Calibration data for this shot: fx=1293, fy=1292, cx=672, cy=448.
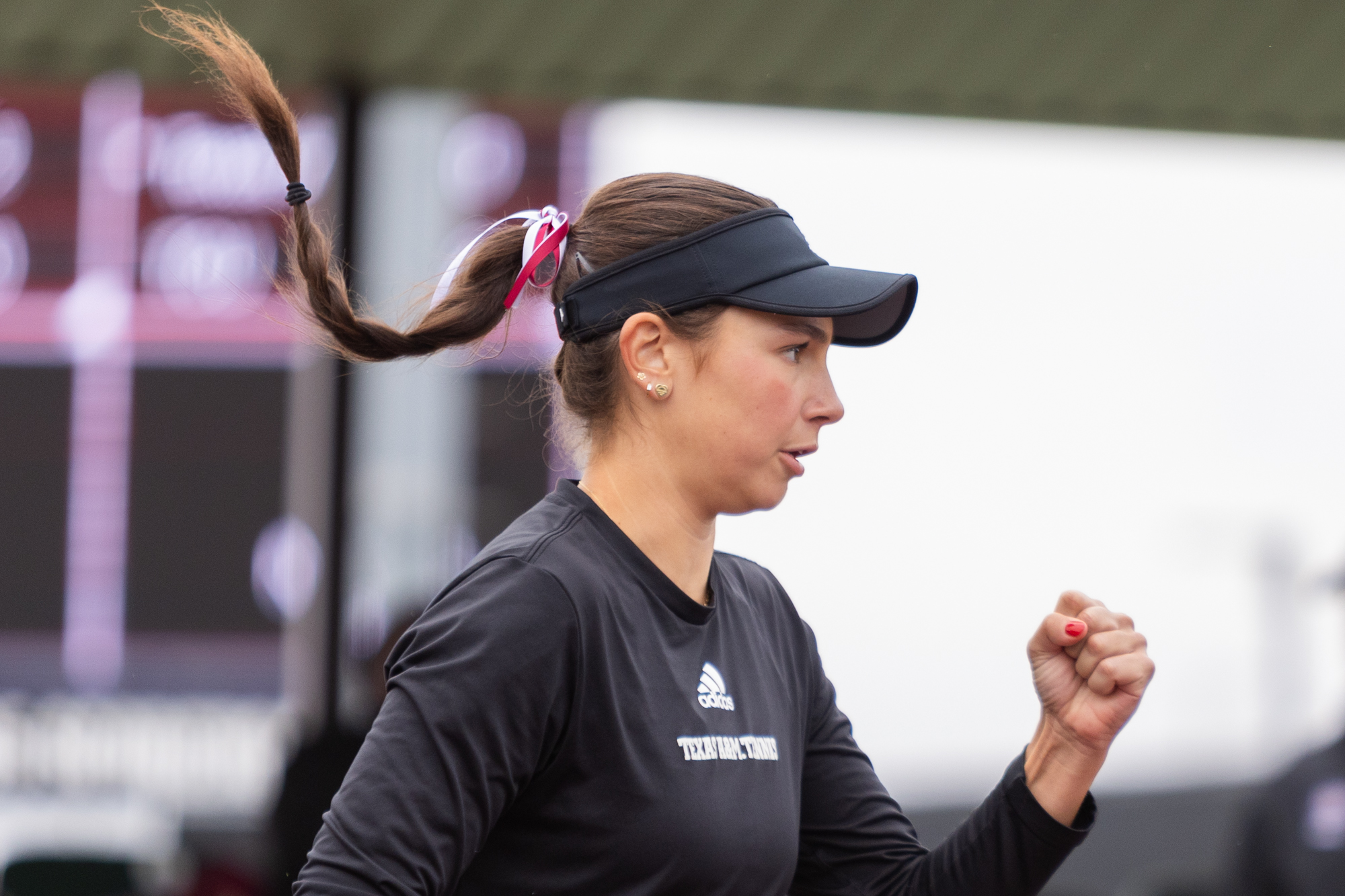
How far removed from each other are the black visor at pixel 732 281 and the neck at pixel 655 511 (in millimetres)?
125

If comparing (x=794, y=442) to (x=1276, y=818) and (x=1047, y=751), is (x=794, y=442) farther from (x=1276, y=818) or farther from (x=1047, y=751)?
(x=1276, y=818)

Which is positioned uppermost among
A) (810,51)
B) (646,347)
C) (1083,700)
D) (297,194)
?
(810,51)

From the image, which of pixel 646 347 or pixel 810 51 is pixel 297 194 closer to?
pixel 646 347

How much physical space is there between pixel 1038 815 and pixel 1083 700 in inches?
4.6

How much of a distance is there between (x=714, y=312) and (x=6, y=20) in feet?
8.98

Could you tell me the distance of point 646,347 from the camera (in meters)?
1.16

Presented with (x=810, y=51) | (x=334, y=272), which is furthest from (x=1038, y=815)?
(x=810, y=51)

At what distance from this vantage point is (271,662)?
4.11 metres

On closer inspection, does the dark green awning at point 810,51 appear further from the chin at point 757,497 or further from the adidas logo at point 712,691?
the adidas logo at point 712,691

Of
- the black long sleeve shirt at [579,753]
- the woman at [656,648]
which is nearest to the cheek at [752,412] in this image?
the woman at [656,648]

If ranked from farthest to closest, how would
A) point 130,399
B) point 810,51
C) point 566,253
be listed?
point 130,399 < point 810,51 < point 566,253

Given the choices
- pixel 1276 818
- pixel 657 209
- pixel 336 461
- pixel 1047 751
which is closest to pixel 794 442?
pixel 657 209

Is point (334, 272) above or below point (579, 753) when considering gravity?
above

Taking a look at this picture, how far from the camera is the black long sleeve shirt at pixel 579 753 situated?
95cm
